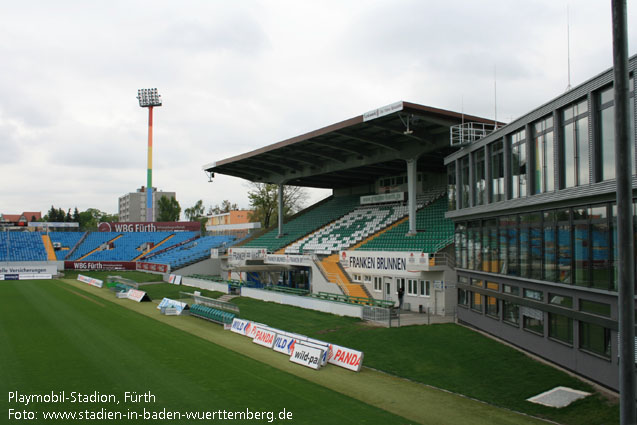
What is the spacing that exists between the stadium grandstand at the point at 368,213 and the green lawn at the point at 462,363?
5.62 metres

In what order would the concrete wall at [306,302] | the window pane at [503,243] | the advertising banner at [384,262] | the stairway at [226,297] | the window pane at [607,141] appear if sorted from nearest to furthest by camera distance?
the window pane at [607,141]
the window pane at [503,243]
the concrete wall at [306,302]
the advertising banner at [384,262]
the stairway at [226,297]

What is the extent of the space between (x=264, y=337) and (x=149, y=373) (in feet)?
20.3

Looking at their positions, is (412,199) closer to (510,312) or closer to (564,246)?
(510,312)

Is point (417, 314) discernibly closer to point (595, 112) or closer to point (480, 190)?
point (480, 190)

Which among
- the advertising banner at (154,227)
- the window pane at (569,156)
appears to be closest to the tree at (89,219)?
the advertising banner at (154,227)

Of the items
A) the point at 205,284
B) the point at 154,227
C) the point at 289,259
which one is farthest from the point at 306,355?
the point at 154,227

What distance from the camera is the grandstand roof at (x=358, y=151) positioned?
99.5 feet

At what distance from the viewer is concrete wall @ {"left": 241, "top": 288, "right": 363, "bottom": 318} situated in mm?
28797

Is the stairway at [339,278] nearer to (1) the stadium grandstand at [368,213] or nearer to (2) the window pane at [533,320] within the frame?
(1) the stadium grandstand at [368,213]

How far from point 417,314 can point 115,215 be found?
605 feet

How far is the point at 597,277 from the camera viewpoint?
14.0 metres

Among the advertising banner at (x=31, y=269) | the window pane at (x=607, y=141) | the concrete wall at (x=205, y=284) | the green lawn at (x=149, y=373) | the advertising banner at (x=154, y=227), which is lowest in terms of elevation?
the green lawn at (x=149, y=373)

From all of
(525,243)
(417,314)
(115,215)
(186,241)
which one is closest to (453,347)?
(525,243)

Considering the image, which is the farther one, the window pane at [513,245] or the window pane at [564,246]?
the window pane at [513,245]
